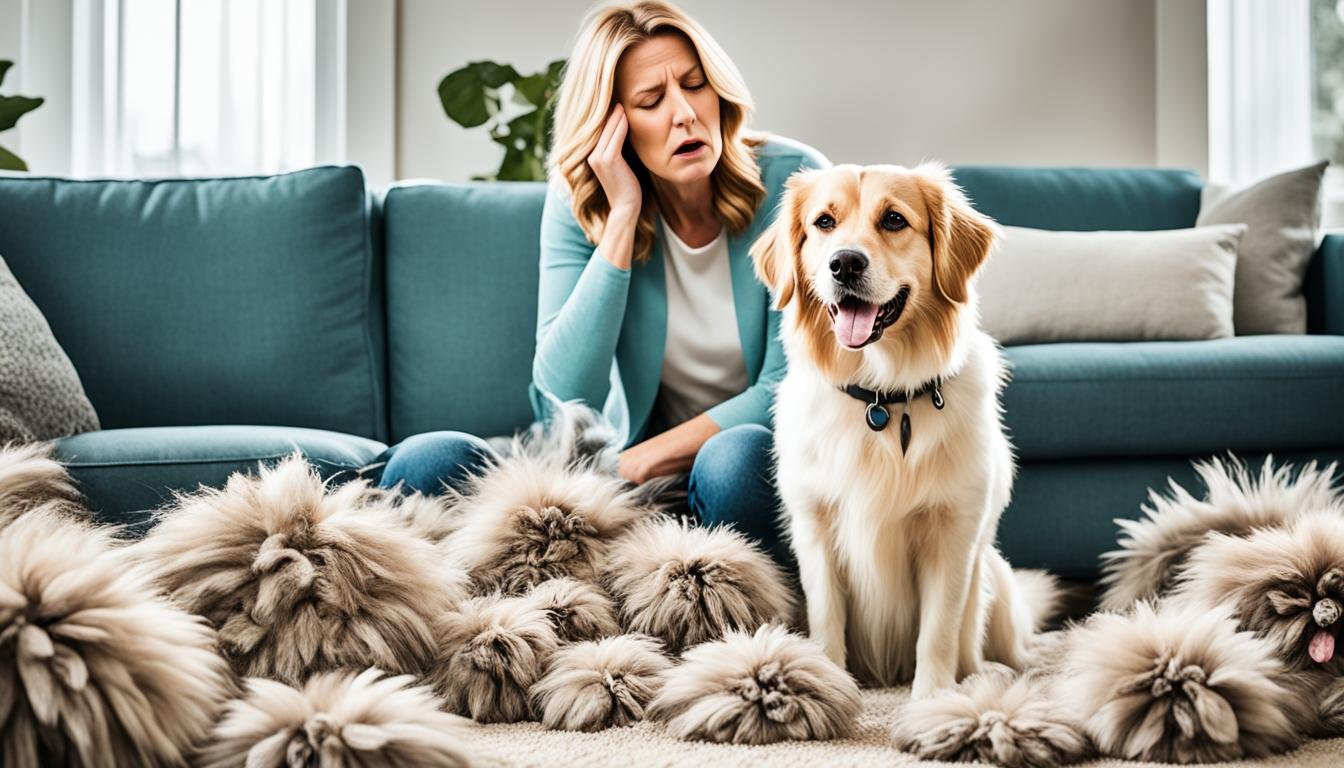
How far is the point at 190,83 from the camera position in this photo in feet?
11.8

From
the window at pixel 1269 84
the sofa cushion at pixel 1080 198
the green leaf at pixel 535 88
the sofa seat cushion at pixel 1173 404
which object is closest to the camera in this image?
the sofa seat cushion at pixel 1173 404

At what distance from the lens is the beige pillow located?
2420mm

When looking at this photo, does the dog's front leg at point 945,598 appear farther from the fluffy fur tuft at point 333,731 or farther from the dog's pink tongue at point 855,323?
the fluffy fur tuft at point 333,731

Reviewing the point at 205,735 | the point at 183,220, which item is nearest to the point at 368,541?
the point at 205,735

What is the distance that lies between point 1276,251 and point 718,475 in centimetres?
181

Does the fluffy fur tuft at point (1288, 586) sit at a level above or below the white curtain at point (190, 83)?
below

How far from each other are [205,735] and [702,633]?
A: 61 centimetres

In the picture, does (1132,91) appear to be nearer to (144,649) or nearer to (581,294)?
(581,294)

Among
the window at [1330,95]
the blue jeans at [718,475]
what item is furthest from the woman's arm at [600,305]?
the window at [1330,95]

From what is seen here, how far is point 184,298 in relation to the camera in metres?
2.15

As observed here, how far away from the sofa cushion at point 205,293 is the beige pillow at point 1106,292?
1431 millimetres

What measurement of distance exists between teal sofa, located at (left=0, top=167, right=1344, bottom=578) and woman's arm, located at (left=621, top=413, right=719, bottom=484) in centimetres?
53

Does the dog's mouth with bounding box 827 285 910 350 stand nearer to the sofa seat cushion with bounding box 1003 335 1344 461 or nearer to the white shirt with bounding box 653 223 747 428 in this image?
the white shirt with bounding box 653 223 747 428

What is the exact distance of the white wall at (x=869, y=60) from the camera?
3.74 m
